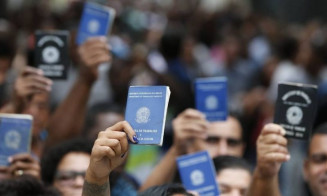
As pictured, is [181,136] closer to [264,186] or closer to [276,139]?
[264,186]

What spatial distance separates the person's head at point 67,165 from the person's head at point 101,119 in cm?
94

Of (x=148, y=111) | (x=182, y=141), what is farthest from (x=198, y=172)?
(x=148, y=111)

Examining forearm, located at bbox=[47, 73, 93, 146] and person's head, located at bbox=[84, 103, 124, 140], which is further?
person's head, located at bbox=[84, 103, 124, 140]

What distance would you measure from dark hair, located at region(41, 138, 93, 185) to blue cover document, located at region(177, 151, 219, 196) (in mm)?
727

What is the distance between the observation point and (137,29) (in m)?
15.9

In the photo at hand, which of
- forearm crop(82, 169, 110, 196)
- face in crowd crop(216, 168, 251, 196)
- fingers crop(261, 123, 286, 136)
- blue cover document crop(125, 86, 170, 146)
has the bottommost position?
face in crowd crop(216, 168, 251, 196)

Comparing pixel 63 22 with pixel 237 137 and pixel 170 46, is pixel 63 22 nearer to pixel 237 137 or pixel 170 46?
pixel 170 46

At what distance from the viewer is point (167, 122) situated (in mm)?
7844

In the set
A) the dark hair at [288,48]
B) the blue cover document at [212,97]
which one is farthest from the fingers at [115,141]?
the dark hair at [288,48]

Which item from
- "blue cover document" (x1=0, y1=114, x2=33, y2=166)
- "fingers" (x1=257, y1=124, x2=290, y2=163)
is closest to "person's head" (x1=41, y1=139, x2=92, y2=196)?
"blue cover document" (x1=0, y1=114, x2=33, y2=166)

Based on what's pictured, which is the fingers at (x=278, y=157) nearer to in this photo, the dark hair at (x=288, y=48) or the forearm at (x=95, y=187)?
the forearm at (x=95, y=187)

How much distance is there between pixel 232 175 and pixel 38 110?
1.36m

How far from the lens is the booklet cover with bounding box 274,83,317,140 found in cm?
477

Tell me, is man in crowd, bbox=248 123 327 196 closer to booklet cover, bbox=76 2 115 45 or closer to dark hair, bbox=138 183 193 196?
dark hair, bbox=138 183 193 196
